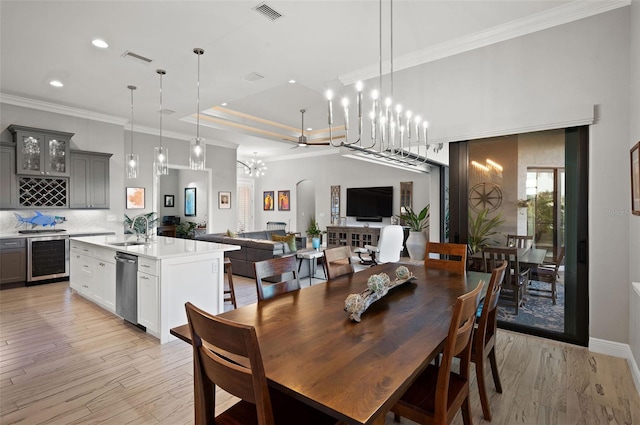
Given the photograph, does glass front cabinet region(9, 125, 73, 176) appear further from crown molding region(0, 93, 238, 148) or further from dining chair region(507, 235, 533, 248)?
dining chair region(507, 235, 533, 248)

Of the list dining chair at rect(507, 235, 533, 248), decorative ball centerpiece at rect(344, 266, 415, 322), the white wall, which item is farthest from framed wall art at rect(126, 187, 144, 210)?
the white wall

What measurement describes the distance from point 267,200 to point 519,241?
30.6 feet

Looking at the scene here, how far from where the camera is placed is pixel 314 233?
905 cm

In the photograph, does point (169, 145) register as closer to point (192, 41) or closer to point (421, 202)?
point (192, 41)

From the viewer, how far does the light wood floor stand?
2076 mm

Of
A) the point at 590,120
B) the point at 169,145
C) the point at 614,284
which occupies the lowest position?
the point at 614,284

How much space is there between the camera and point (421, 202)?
8.31 meters

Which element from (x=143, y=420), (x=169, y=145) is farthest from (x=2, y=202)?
(x=143, y=420)

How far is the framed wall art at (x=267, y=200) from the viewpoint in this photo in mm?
11688

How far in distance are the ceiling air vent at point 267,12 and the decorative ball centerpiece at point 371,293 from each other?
2.44 metres

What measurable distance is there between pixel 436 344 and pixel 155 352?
104 inches

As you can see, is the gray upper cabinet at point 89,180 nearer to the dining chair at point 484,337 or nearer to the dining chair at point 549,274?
the dining chair at point 484,337


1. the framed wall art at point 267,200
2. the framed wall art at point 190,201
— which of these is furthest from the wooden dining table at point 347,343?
the framed wall art at point 267,200

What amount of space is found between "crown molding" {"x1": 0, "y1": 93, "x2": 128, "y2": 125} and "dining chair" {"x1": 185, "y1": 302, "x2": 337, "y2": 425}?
630cm
